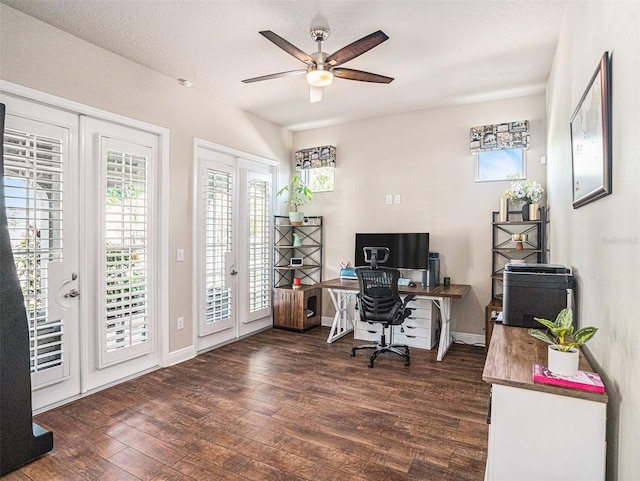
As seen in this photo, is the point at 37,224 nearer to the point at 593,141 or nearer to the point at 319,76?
the point at 319,76

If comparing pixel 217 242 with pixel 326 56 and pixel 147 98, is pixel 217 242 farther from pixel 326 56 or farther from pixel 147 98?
pixel 326 56

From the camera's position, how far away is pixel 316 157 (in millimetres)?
5422

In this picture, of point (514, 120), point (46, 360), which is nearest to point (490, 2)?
point (514, 120)

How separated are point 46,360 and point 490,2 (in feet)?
13.3

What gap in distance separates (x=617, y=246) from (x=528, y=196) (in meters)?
2.87

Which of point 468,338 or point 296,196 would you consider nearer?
point 468,338

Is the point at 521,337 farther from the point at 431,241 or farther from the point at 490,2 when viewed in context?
the point at 431,241

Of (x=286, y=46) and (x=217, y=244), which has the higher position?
(x=286, y=46)

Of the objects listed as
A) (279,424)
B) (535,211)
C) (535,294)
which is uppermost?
(535,211)

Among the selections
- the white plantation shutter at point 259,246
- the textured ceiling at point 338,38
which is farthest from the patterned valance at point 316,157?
the textured ceiling at point 338,38

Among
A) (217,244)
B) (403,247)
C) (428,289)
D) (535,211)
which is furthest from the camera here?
(403,247)

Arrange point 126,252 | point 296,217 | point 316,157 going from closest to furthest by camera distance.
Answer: point 126,252 → point 296,217 → point 316,157

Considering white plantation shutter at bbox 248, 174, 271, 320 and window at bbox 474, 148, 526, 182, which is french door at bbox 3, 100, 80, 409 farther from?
window at bbox 474, 148, 526, 182

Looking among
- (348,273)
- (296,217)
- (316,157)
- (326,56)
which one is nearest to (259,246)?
(296,217)
